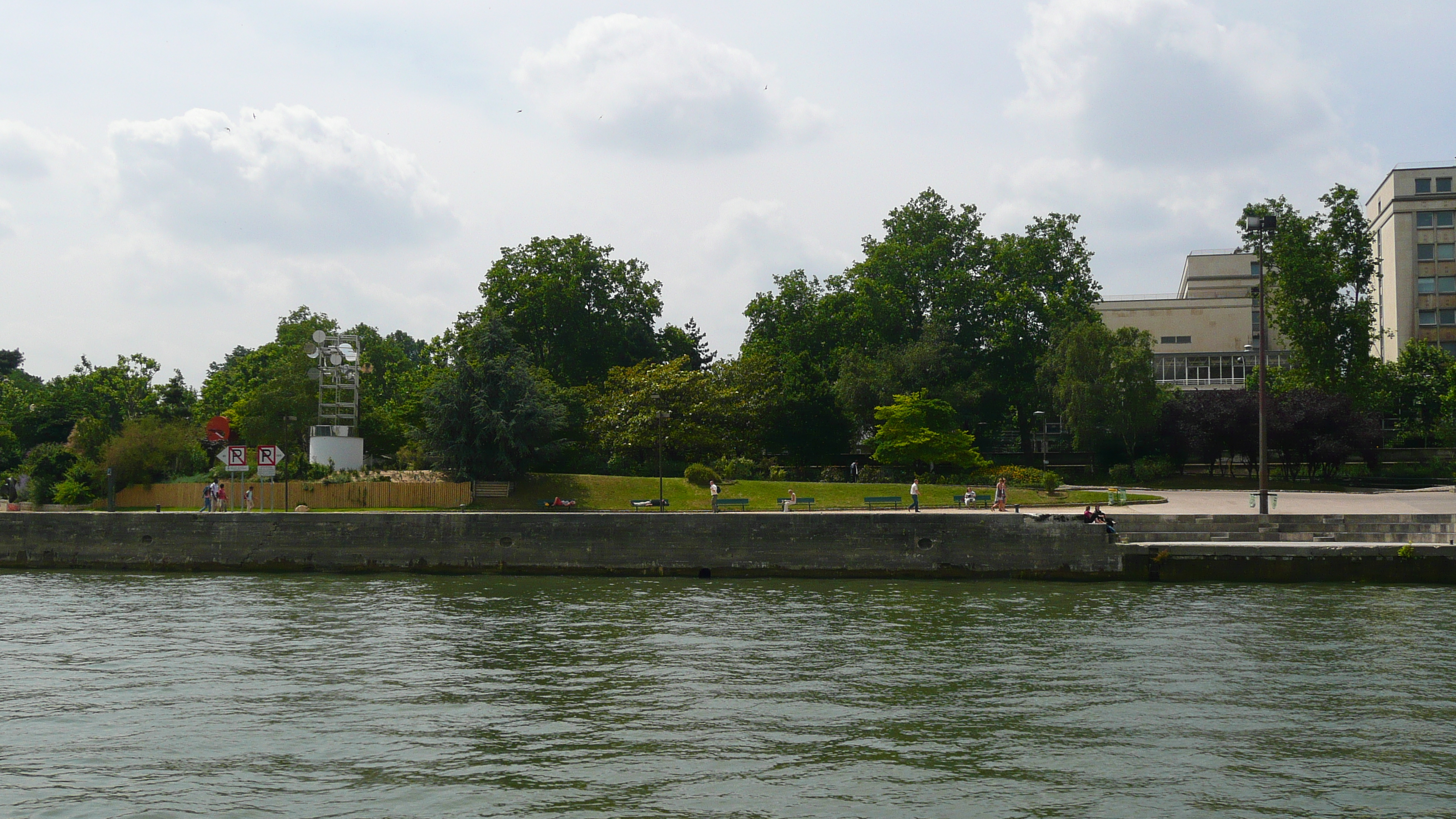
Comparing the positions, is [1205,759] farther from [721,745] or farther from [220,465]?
[220,465]

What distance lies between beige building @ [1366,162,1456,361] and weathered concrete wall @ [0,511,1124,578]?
72.5m

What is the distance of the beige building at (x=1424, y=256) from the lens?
82.4 metres

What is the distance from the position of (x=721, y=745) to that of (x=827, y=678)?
11.5 ft

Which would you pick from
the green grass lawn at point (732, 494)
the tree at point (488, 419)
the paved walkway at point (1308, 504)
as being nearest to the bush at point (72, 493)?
the tree at point (488, 419)

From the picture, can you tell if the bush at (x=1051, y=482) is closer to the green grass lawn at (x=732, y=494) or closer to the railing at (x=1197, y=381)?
the green grass lawn at (x=732, y=494)

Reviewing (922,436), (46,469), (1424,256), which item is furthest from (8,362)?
(1424,256)

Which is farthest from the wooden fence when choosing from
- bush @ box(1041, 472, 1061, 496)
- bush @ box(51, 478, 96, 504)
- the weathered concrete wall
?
bush @ box(1041, 472, 1061, 496)

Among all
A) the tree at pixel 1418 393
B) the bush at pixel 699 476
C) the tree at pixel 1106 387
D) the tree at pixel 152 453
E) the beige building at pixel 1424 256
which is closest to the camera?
the bush at pixel 699 476

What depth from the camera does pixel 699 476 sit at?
49.0m

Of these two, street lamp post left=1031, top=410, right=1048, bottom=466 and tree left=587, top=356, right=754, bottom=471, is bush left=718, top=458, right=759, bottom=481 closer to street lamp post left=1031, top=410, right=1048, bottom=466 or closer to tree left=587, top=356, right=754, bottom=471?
tree left=587, top=356, right=754, bottom=471

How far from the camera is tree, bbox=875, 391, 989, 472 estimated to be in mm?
51031

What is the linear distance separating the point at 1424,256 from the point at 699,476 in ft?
220

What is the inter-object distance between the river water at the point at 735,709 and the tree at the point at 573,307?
42430mm

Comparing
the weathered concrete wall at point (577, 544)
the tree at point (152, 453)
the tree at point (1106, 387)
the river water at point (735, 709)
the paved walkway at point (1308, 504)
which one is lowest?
the river water at point (735, 709)
